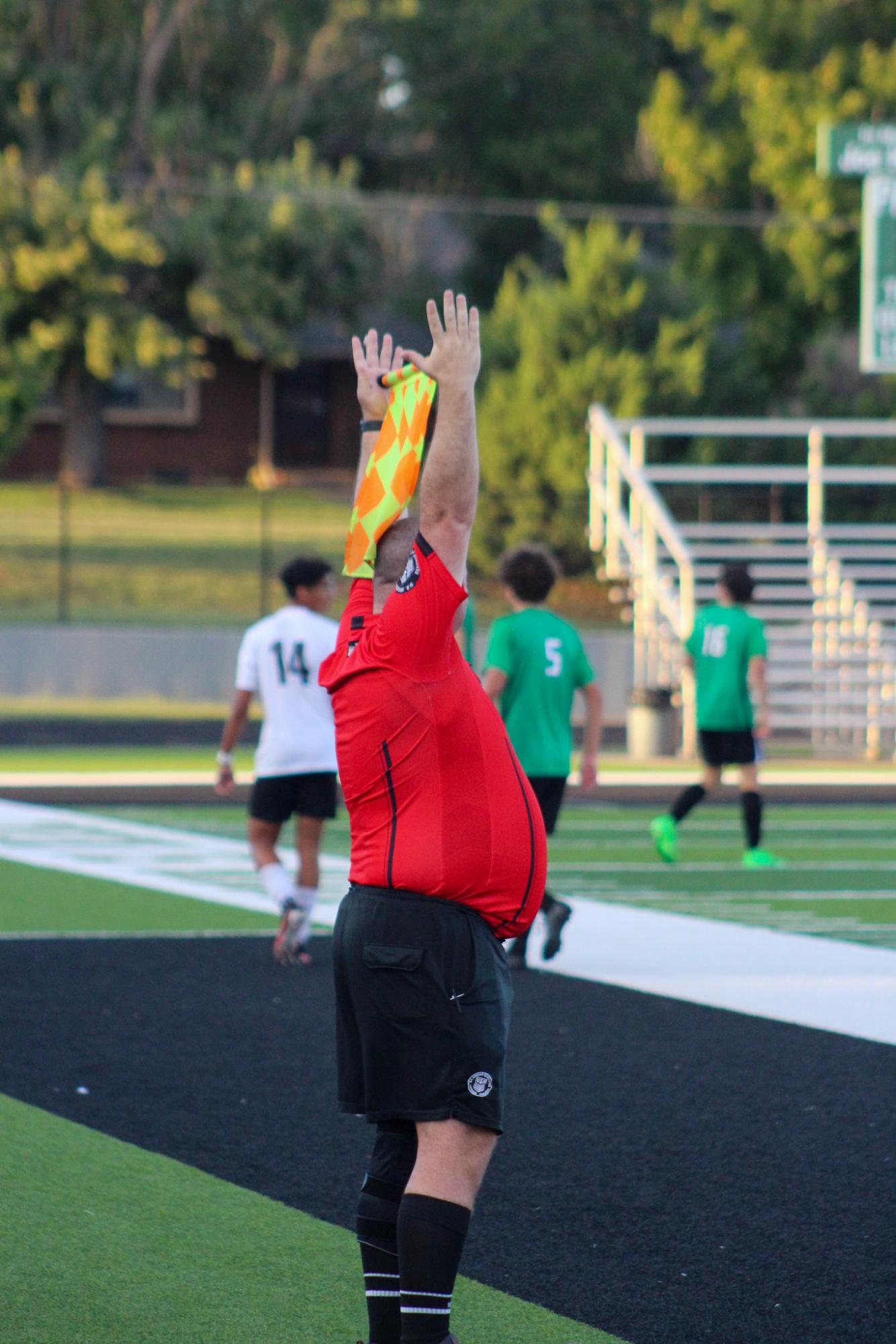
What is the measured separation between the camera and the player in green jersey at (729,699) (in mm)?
12133

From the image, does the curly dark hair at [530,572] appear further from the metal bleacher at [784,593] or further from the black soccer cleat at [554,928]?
the metal bleacher at [784,593]

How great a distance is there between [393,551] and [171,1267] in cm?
214

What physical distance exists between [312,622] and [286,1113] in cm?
299

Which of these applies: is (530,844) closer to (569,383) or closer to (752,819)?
(752,819)

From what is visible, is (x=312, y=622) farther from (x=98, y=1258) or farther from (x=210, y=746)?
(x=210, y=746)

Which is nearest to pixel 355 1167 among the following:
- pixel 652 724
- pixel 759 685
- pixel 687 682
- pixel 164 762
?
pixel 759 685

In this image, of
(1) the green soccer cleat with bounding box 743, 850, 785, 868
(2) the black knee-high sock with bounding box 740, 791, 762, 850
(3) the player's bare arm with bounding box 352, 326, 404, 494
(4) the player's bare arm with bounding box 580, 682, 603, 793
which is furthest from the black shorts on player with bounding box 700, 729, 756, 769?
(3) the player's bare arm with bounding box 352, 326, 404, 494

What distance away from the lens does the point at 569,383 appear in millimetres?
28234

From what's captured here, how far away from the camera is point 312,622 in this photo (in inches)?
358

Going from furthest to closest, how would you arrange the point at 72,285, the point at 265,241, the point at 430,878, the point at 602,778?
1. the point at 265,241
2. the point at 72,285
3. the point at 602,778
4. the point at 430,878

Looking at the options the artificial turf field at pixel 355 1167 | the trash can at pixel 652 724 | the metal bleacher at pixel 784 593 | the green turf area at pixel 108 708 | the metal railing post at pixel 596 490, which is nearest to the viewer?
the artificial turf field at pixel 355 1167

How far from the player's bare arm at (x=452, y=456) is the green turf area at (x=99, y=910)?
260 inches

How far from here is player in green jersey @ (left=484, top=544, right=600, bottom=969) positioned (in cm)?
887

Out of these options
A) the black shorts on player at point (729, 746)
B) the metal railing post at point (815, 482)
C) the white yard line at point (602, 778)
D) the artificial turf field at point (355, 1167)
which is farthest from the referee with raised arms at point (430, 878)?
the metal railing post at point (815, 482)
